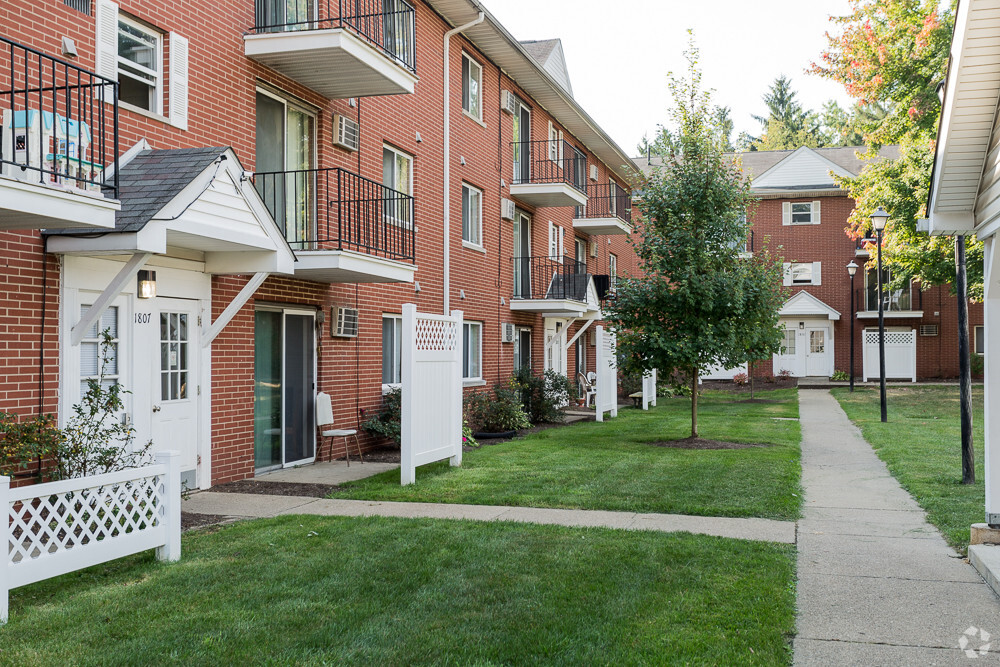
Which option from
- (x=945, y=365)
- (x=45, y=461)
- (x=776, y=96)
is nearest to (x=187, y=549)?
(x=45, y=461)

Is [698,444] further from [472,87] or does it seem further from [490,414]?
[472,87]

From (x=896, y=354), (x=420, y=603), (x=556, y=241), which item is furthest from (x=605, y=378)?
(x=896, y=354)

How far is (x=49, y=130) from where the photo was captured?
7.09m

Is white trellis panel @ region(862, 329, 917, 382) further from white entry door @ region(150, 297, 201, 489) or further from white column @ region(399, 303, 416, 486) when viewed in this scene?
white entry door @ region(150, 297, 201, 489)

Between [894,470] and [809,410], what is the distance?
38.1 feet

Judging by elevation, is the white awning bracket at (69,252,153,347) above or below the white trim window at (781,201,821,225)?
below

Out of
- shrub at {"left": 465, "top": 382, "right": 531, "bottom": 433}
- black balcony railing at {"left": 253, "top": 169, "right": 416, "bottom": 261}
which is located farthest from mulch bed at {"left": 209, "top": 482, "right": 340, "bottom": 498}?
shrub at {"left": 465, "top": 382, "right": 531, "bottom": 433}

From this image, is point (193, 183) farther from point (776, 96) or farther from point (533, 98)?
point (776, 96)

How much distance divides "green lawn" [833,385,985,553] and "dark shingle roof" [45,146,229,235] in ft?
24.2

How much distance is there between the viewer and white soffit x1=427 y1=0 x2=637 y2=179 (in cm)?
1612

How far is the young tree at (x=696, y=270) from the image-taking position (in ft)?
47.0

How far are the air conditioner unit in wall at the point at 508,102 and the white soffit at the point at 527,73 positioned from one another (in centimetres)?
48

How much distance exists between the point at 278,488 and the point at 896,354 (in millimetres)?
33900

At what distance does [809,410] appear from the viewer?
23.2 m
